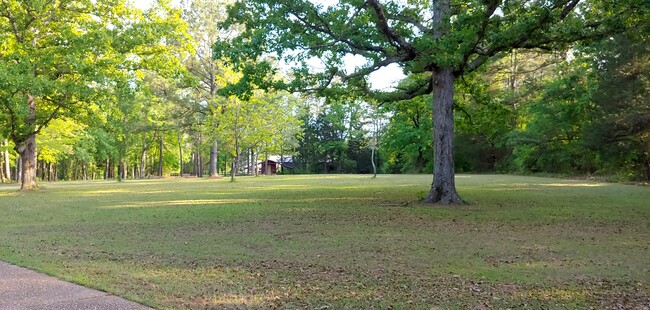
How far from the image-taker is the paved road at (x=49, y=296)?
4484 mm

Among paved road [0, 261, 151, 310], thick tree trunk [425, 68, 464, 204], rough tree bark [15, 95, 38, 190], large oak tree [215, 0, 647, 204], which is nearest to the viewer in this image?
paved road [0, 261, 151, 310]

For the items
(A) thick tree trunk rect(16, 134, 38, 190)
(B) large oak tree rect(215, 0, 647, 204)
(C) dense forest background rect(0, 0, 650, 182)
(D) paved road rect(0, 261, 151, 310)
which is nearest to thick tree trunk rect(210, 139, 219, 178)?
(C) dense forest background rect(0, 0, 650, 182)

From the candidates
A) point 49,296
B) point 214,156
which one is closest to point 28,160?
point 214,156

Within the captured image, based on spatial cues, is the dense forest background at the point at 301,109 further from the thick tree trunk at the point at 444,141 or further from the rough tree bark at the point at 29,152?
the thick tree trunk at the point at 444,141

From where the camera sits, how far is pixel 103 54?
73.9ft

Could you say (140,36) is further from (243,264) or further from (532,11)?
(243,264)

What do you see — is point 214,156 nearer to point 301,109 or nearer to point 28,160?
point 301,109

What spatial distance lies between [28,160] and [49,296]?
22.3 m

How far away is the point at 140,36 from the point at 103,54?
2192 mm

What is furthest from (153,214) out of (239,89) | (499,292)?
(499,292)

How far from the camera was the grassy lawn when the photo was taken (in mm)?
4953

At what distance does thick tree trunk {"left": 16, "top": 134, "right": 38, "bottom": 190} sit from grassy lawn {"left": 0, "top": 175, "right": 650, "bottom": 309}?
38.4ft

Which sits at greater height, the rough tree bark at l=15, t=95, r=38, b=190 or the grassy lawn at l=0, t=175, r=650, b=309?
the rough tree bark at l=15, t=95, r=38, b=190

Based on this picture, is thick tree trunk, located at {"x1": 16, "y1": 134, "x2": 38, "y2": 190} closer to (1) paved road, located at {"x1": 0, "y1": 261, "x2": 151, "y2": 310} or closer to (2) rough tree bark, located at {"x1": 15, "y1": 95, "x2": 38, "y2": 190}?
(2) rough tree bark, located at {"x1": 15, "y1": 95, "x2": 38, "y2": 190}
